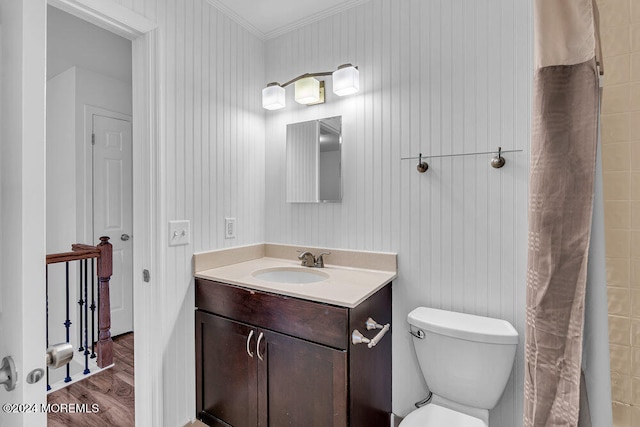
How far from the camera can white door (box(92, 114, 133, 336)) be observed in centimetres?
275

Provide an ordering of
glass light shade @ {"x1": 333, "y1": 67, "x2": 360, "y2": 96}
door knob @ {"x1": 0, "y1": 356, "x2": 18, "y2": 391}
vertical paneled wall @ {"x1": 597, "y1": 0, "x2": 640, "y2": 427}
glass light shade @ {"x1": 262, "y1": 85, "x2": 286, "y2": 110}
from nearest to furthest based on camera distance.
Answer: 1. door knob @ {"x1": 0, "y1": 356, "x2": 18, "y2": 391}
2. vertical paneled wall @ {"x1": 597, "y1": 0, "x2": 640, "y2": 427}
3. glass light shade @ {"x1": 333, "y1": 67, "x2": 360, "y2": 96}
4. glass light shade @ {"x1": 262, "y1": 85, "x2": 286, "y2": 110}

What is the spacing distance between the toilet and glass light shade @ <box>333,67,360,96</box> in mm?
1225

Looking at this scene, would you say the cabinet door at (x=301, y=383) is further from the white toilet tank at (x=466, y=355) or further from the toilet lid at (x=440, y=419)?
the white toilet tank at (x=466, y=355)

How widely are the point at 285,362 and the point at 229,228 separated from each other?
0.87m

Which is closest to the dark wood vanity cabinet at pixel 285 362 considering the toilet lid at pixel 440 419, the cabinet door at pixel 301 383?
the cabinet door at pixel 301 383

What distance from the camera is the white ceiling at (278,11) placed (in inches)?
69.4

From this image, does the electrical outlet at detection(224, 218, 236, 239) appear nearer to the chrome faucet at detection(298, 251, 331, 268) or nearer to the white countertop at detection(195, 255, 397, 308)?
the white countertop at detection(195, 255, 397, 308)

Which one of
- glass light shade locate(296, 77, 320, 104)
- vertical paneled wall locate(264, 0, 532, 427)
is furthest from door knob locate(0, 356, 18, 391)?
glass light shade locate(296, 77, 320, 104)

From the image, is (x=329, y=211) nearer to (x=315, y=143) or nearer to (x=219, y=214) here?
(x=315, y=143)

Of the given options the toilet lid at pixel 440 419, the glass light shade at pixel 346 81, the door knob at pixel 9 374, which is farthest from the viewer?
the glass light shade at pixel 346 81

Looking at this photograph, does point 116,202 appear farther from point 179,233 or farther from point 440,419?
point 440,419

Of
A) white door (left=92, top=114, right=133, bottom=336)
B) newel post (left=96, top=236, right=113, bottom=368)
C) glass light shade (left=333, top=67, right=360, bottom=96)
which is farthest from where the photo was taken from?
white door (left=92, top=114, right=133, bottom=336)

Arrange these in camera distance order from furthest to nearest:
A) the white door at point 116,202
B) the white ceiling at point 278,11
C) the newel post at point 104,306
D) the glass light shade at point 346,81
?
1. the white door at point 116,202
2. the newel post at point 104,306
3. the white ceiling at point 278,11
4. the glass light shade at point 346,81

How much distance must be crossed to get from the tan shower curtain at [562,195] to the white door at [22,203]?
103 cm
